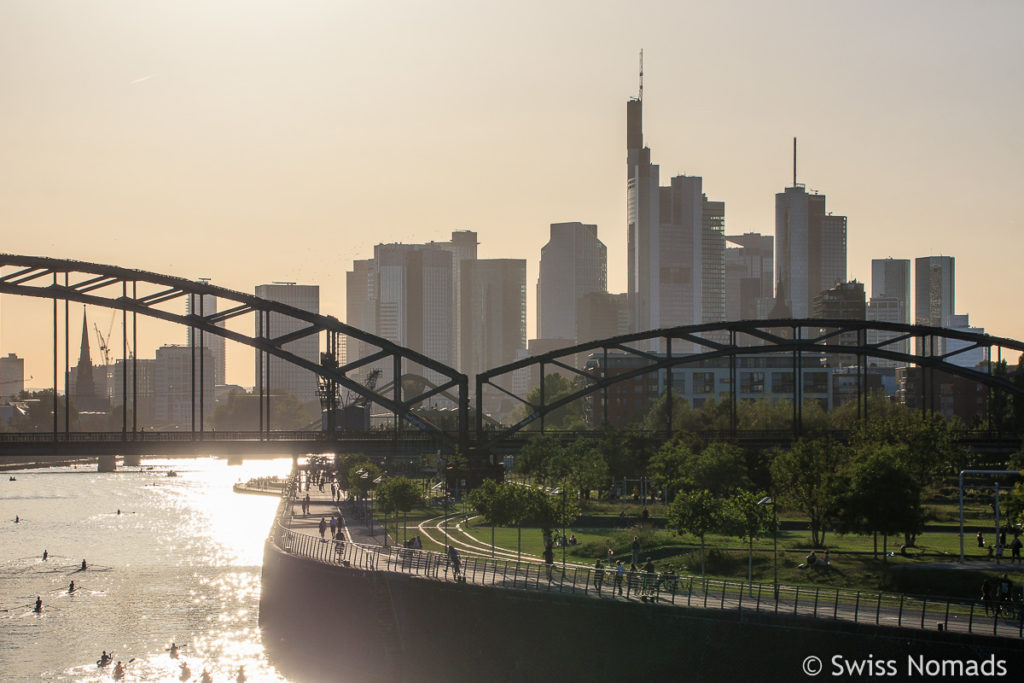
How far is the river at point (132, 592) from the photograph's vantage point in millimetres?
64125

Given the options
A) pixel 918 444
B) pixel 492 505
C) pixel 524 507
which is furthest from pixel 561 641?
pixel 918 444

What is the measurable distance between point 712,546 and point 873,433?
14603 mm

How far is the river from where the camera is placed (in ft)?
210

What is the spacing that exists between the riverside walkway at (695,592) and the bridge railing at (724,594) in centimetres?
3

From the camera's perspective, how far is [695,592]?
46781 millimetres

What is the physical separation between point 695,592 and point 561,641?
5.10m

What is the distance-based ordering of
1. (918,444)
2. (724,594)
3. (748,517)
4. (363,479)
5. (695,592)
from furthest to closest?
(363,479) → (918,444) → (748,517) → (695,592) → (724,594)

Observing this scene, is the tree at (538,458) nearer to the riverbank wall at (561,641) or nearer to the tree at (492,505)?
the tree at (492,505)

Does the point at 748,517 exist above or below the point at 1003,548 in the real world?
above

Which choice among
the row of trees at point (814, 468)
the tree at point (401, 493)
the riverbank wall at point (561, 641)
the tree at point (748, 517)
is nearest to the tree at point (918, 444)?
the row of trees at point (814, 468)

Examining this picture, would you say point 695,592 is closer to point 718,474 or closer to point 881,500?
point 881,500

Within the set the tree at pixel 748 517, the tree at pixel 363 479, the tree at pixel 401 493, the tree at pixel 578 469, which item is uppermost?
the tree at pixel 748 517

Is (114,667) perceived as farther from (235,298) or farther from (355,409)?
(355,409)

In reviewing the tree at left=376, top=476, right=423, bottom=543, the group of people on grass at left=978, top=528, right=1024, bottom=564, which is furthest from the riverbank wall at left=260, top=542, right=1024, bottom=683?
the group of people on grass at left=978, top=528, right=1024, bottom=564
